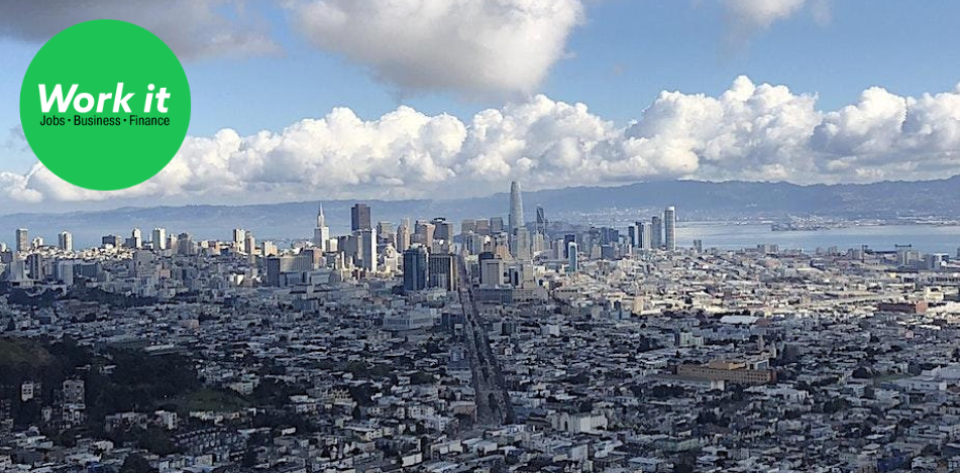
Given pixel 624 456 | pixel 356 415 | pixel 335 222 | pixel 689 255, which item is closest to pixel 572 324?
pixel 356 415

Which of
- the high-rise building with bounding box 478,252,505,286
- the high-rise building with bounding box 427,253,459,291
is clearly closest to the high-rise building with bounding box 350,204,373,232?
the high-rise building with bounding box 427,253,459,291

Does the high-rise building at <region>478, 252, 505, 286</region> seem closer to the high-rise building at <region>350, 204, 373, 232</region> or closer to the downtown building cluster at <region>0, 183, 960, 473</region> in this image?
the downtown building cluster at <region>0, 183, 960, 473</region>

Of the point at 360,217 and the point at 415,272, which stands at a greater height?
the point at 360,217

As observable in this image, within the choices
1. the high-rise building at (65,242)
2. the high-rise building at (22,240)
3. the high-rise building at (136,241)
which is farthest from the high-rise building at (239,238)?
the high-rise building at (22,240)

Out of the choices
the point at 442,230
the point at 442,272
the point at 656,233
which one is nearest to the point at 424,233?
the point at 442,230

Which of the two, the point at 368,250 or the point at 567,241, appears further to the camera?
the point at 567,241

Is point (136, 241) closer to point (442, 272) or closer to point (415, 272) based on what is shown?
point (415, 272)

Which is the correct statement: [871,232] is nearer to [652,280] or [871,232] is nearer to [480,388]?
[652,280]
